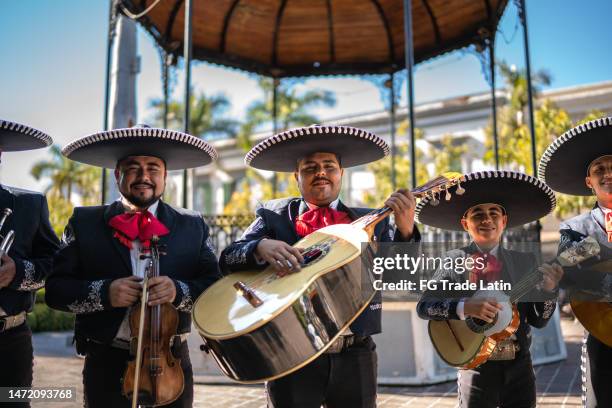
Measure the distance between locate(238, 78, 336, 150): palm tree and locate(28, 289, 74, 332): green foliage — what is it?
15174 mm

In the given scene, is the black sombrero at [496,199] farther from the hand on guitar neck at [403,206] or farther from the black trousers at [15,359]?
the black trousers at [15,359]

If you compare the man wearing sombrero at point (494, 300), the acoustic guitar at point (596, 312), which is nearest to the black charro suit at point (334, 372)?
the man wearing sombrero at point (494, 300)

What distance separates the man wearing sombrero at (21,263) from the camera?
9.26 ft

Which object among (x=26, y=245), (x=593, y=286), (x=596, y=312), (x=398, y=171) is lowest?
(x=596, y=312)

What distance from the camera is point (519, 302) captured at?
9.91 feet

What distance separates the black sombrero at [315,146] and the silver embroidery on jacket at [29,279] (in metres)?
1.32

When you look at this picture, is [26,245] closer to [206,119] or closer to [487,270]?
[487,270]

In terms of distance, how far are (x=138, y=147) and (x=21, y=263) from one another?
855 millimetres

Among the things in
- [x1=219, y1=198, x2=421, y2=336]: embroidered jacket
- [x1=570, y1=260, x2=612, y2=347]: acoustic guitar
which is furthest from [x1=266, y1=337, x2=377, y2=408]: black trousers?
[x1=570, y1=260, x2=612, y2=347]: acoustic guitar

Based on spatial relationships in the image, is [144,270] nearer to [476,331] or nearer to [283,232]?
[283,232]

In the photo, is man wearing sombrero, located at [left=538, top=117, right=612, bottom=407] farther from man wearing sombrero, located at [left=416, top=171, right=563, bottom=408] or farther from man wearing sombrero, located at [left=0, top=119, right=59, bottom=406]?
man wearing sombrero, located at [left=0, top=119, right=59, bottom=406]

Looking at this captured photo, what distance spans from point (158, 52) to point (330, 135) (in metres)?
6.76

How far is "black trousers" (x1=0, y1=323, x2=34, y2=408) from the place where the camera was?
9.22 feet

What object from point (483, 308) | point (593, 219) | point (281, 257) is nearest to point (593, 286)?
point (593, 219)
